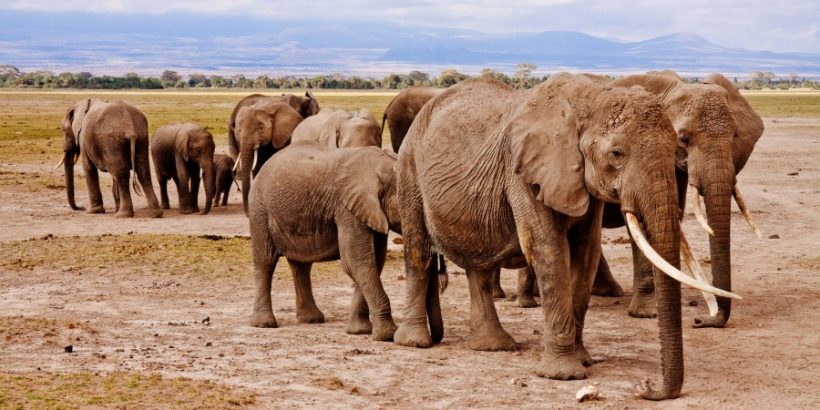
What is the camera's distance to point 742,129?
12055 millimetres

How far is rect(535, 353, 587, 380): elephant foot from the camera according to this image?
8695 millimetres

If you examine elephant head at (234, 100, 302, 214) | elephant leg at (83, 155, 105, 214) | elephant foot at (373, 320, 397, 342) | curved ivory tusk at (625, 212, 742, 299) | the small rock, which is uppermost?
curved ivory tusk at (625, 212, 742, 299)

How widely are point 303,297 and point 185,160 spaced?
1062cm

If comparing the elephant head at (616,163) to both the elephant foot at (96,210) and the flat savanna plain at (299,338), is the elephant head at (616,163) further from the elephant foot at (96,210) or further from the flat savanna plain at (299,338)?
the elephant foot at (96,210)

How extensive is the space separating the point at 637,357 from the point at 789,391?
1423mm

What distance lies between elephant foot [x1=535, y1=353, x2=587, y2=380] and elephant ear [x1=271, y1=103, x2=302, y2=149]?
1273cm

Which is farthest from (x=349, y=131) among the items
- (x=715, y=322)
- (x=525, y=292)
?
(x=715, y=322)

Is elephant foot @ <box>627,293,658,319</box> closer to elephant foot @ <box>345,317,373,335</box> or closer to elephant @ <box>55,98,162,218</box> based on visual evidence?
elephant foot @ <box>345,317,373,335</box>

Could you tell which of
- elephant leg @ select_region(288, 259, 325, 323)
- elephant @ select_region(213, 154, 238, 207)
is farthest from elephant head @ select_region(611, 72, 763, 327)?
elephant @ select_region(213, 154, 238, 207)

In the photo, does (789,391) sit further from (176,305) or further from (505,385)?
(176,305)

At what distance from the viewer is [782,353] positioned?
388 inches

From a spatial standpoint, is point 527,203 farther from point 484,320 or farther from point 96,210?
point 96,210

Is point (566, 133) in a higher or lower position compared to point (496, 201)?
higher

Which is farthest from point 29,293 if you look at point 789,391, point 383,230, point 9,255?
point 789,391
